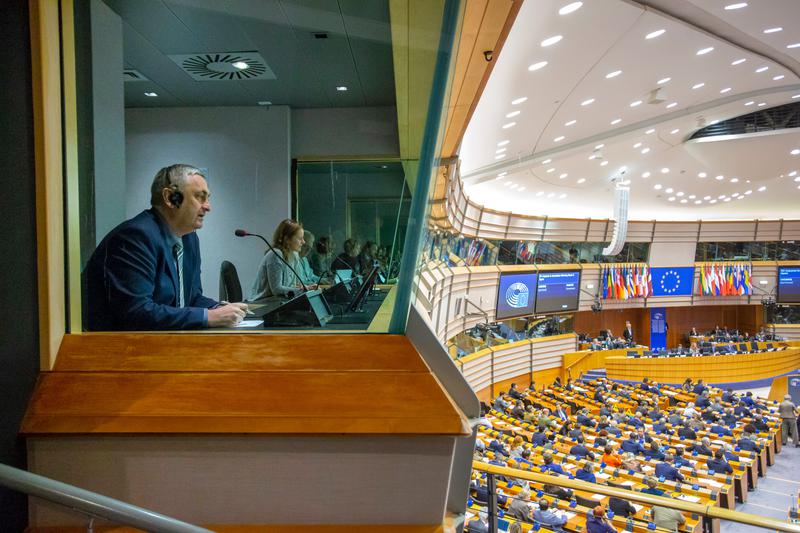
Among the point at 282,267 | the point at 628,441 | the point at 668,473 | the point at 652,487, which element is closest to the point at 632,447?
the point at 628,441

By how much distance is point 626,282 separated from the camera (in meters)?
21.9

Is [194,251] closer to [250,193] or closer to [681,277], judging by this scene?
[250,193]

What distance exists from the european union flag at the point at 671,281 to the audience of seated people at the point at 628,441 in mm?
8189

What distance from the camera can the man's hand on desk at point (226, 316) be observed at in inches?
64.9

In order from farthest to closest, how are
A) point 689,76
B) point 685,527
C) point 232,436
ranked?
point 689,76 → point 685,527 → point 232,436

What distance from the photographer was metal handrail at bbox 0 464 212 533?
118 centimetres

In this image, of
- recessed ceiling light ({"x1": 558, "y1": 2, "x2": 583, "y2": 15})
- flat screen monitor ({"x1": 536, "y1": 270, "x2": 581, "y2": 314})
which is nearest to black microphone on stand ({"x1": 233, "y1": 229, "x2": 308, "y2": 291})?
recessed ceiling light ({"x1": 558, "y1": 2, "x2": 583, "y2": 15})

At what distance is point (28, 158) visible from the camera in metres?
1.47

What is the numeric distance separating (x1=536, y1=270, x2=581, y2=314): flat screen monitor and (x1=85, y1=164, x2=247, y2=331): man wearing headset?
1744 centimetres

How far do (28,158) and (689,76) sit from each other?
1034cm

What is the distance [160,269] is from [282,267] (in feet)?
1.27

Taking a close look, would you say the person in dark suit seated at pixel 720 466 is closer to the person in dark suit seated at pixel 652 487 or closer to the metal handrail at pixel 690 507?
the person in dark suit seated at pixel 652 487

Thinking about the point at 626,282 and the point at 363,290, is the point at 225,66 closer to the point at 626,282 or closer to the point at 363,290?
the point at 363,290

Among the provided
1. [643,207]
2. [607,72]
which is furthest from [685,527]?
[643,207]
